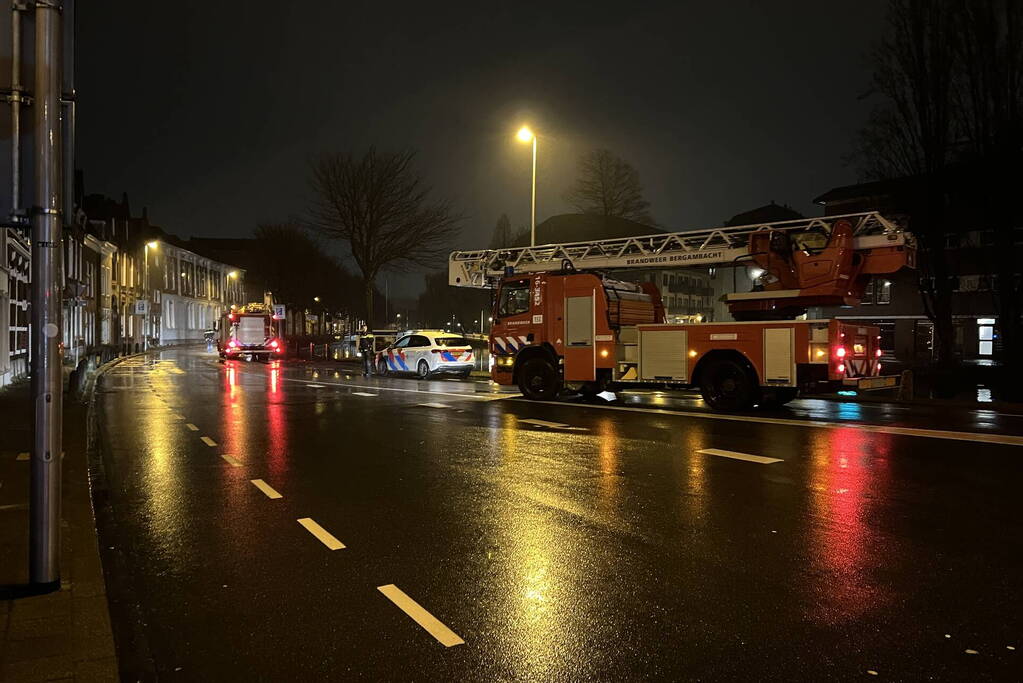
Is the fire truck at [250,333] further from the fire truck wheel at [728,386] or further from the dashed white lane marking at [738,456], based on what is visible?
the dashed white lane marking at [738,456]

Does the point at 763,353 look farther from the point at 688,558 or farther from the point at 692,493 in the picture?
the point at 688,558

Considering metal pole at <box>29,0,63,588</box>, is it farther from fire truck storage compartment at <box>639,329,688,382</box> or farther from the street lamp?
the street lamp

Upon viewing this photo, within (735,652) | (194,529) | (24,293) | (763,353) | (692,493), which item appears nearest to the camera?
(735,652)

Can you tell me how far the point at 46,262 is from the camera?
13.7ft

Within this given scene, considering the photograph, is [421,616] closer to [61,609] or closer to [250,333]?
[61,609]

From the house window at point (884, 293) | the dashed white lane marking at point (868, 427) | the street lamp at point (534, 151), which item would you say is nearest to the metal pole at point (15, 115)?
the dashed white lane marking at point (868, 427)

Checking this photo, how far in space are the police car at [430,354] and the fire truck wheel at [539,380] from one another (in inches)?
363

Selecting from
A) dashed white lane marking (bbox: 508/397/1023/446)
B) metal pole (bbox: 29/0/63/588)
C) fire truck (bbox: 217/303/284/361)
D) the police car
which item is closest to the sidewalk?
metal pole (bbox: 29/0/63/588)

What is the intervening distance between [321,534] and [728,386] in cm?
1024

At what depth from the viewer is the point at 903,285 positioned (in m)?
43.8

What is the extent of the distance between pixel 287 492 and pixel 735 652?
200 inches

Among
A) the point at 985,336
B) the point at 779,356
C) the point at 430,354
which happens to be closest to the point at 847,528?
the point at 779,356

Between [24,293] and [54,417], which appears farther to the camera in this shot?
[24,293]

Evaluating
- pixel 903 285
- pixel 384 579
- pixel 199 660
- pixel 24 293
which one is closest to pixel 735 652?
pixel 384 579
